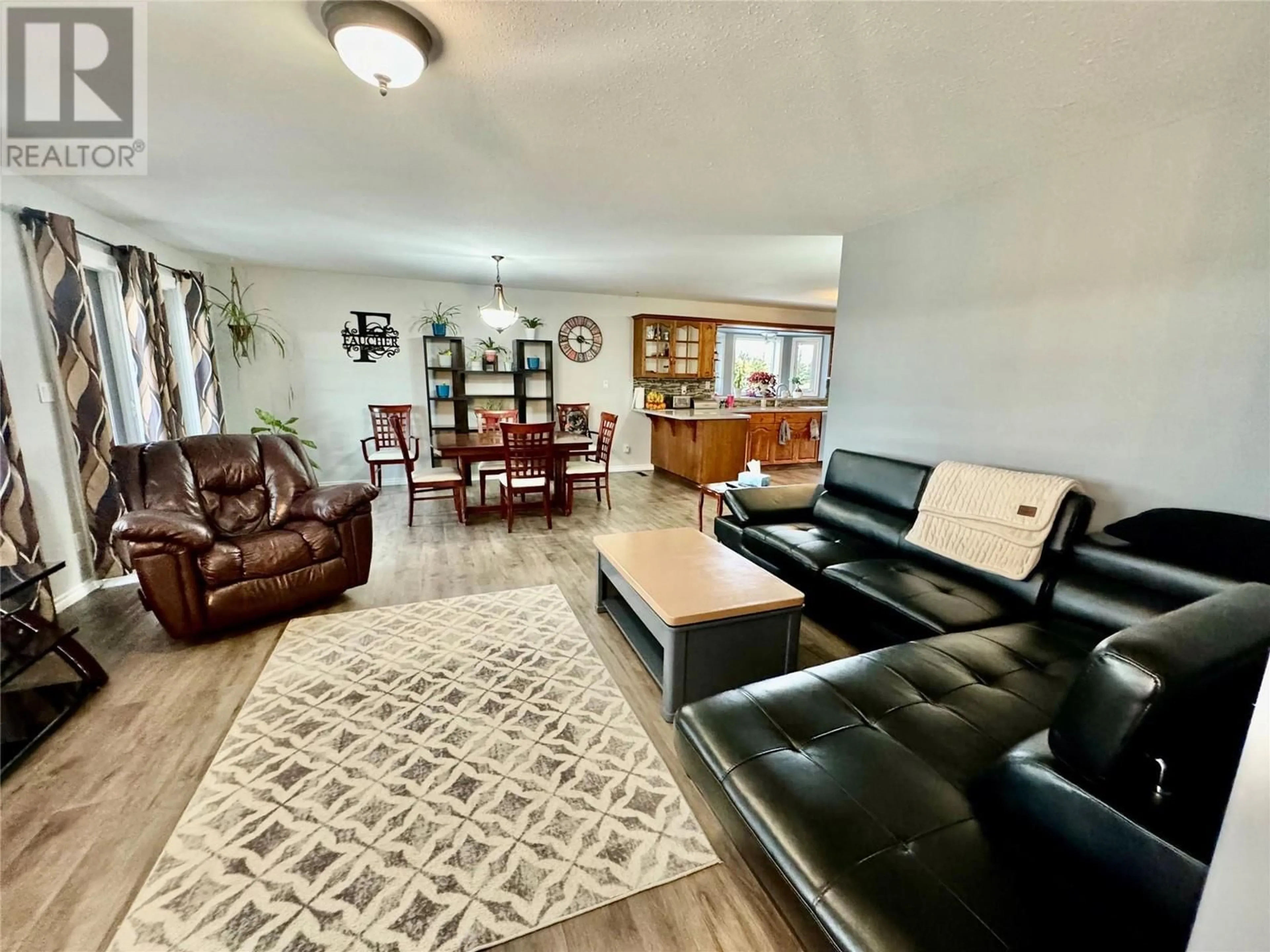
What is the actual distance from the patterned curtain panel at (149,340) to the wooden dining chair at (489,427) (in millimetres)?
2149

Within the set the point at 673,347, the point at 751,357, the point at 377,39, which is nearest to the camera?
the point at 377,39

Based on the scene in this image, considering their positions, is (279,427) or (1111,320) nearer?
(1111,320)

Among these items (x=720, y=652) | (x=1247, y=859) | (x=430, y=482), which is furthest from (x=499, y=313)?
(x=1247, y=859)

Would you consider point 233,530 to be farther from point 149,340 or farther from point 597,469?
point 597,469

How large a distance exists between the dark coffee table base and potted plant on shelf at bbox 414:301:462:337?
4534mm

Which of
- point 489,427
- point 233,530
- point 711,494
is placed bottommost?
point 233,530

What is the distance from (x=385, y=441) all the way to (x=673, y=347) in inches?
145

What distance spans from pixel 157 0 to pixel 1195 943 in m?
2.71

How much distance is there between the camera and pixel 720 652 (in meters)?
1.89

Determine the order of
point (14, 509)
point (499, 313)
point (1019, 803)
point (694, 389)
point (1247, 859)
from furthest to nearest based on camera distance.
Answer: point (694, 389) → point (499, 313) → point (14, 509) → point (1019, 803) → point (1247, 859)

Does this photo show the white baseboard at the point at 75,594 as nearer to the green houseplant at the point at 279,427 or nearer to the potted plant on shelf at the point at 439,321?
Result: the green houseplant at the point at 279,427

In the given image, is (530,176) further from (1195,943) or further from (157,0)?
(1195,943)

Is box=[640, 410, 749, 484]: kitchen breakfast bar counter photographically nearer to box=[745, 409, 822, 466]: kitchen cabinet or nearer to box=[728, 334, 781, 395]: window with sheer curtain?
box=[745, 409, 822, 466]: kitchen cabinet

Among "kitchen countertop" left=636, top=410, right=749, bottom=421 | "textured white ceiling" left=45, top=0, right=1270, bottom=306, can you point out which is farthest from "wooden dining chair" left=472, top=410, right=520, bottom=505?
"textured white ceiling" left=45, top=0, right=1270, bottom=306
